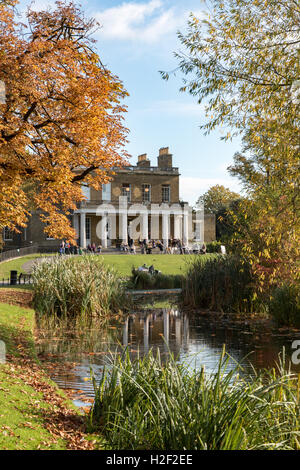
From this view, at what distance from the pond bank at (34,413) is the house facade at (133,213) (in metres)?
41.1

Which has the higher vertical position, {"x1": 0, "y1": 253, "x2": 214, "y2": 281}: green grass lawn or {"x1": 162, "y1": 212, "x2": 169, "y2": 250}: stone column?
{"x1": 162, "y1": 212, "x2": 169, "y2": 250}: stone column

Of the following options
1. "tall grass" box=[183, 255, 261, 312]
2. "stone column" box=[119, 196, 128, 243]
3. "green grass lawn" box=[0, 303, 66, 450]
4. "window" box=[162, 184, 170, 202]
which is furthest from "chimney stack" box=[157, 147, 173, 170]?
"green grass lawn" box=[0, 303, 66, 450]

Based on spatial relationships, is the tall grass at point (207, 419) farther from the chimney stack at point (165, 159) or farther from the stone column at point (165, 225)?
the chimney stack at point (165, 159)

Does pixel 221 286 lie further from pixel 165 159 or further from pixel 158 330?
pixel 165 159

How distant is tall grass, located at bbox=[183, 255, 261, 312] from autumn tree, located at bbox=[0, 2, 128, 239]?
5.80 m

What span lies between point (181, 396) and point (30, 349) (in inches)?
219

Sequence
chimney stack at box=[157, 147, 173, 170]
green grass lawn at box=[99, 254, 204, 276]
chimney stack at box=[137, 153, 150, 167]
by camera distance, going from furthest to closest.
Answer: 1. chimney stack at box=[157, 147, 173, 170]
2. chimney stack at box=[137, 153, 150, 167]
3. green grass lawn at box=[99, 254, 204, 276]

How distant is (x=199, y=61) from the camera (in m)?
8.68

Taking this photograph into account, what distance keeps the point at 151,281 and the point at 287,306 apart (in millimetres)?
11403

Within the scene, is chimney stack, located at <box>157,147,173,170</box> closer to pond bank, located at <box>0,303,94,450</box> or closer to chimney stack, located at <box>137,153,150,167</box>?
chimney stack, located at <box>137,153,150,167</box>

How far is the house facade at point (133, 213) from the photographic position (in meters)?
50.8

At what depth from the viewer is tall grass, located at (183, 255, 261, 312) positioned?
16.4 meters
